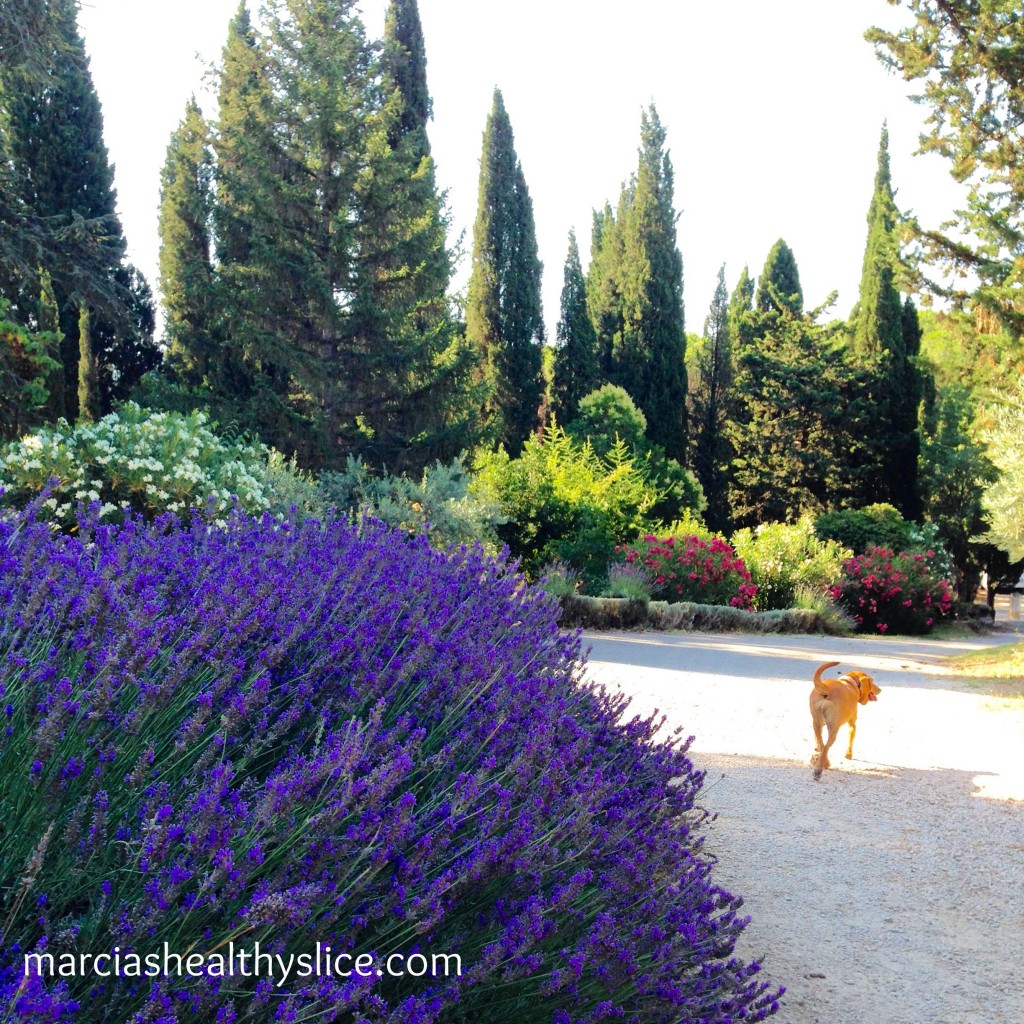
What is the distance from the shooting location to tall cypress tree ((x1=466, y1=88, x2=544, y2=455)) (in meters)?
25.6

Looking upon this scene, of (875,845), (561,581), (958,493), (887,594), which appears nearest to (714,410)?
(958,493)

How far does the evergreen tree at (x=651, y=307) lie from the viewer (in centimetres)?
2781

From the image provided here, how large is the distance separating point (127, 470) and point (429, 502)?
4.87 m

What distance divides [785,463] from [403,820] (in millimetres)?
27385

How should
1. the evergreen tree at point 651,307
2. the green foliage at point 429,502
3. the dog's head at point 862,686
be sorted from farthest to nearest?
the evergreen tree at point 651,307 < the green foliage at point 429,502 < the dog's head at point 862,686

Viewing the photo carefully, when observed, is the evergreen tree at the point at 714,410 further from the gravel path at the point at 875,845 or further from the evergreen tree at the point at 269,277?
the gravel path at the point at 875,845

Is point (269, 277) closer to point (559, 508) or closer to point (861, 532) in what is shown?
point (559, 508)

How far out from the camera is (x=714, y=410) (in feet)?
104

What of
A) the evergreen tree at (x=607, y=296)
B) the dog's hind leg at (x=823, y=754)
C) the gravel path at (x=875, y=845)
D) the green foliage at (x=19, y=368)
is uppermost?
the evergreen tree at (x=607, y=296)

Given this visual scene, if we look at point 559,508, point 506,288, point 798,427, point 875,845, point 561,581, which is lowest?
point 875,845

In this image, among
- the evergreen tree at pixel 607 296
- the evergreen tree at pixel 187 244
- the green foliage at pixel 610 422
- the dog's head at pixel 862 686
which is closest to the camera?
the dog's head at pixel 862 686

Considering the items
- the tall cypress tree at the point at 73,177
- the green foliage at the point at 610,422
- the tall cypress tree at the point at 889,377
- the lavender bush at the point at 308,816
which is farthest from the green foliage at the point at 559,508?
the lavender bush at the point at 308,816

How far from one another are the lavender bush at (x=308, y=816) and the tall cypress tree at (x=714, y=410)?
1092 inches

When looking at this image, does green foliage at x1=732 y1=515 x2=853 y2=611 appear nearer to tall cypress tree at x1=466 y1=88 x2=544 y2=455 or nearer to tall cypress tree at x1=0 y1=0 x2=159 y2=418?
tall cypress tree at x1=466 y1=88 x2=544 y2=455
